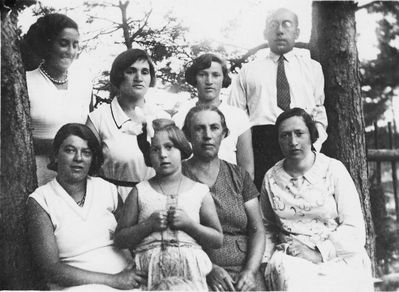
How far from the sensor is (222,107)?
248 centimetres

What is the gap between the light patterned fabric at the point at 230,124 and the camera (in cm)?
242

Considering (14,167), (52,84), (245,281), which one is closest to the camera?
(245,281)

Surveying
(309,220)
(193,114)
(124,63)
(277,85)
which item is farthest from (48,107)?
(309,220)

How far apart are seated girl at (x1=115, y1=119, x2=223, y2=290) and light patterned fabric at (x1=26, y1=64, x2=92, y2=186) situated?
472mm

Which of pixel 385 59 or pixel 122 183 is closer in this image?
pixel 122 183

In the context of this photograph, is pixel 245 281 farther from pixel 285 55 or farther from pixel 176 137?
pixel 285 55

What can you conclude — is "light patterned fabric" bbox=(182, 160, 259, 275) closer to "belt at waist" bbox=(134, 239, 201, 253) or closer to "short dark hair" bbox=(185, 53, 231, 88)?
"belt at waist" bbox=(134, 239, 201, 253)

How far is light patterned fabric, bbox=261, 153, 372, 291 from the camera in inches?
87.7

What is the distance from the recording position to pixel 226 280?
218 centimetres

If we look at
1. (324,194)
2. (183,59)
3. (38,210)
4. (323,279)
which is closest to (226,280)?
(323,279)

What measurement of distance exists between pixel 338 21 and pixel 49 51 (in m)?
1.46

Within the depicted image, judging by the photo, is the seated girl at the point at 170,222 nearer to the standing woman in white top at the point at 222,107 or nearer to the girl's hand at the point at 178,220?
the girl's hand at the point at 178,220

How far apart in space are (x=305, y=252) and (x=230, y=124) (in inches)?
26.6

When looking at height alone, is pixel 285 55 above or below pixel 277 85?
above
